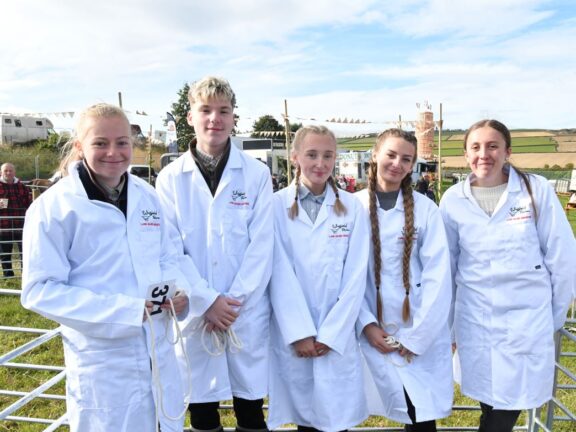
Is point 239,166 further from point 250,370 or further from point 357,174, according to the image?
point 357,174

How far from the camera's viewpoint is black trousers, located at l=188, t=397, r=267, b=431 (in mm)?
2752

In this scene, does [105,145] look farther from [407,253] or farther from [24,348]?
[407,253]

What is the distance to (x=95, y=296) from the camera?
6.61 ft

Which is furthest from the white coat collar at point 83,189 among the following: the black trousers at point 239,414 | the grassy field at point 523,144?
the grassy field at point 523,144

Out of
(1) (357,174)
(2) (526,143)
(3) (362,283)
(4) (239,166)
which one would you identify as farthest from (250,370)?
(2) (526,143)

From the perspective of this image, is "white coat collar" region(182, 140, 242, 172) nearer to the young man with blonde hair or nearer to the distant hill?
the young man with blonde hair

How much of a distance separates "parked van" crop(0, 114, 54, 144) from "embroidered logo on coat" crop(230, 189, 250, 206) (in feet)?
99.4

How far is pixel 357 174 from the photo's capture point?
87.0 ft

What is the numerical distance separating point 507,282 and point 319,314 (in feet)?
3.40

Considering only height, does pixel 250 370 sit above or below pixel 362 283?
below

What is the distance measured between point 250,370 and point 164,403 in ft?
1.78

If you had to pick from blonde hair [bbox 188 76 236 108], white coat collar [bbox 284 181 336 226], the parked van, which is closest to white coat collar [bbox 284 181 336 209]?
white coat collar [bbox 284 181 336 226]

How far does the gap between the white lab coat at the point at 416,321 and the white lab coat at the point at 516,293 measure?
175 millimetres

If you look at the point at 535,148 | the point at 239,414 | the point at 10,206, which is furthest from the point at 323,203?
the point at 535,148
